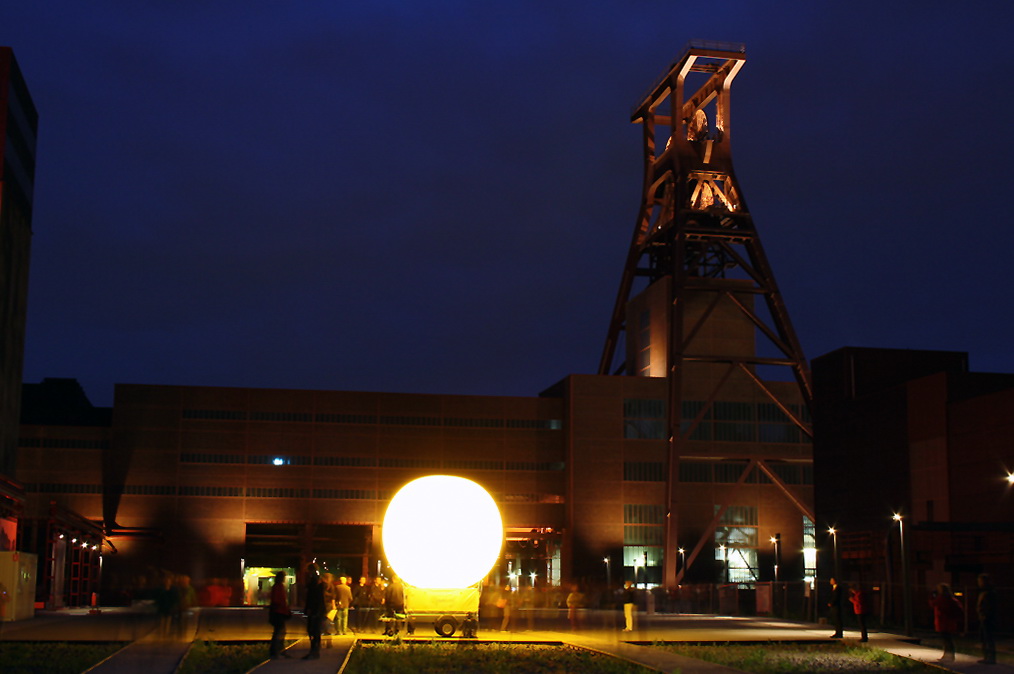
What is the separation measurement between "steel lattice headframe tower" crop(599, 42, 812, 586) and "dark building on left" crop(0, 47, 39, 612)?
1445 inches

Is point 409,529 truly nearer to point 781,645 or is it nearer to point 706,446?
point 781,645

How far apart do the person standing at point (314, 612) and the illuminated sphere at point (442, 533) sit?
4.43 m

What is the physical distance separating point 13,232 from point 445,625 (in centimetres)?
3773

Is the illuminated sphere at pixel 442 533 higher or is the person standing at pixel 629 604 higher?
the illuminated sphere at pixel 442 533

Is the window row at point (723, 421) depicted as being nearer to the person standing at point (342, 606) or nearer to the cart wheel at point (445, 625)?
the person standing at point (342, 606)

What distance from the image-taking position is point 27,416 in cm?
9600

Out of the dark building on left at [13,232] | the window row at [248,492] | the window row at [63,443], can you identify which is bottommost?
the window row at [248,492]

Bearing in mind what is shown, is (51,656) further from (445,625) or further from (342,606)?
(445,625)

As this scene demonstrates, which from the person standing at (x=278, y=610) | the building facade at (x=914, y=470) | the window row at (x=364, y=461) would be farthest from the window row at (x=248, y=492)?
the person standing at (x=278, y=610)

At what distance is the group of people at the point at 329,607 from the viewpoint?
75.4 feet

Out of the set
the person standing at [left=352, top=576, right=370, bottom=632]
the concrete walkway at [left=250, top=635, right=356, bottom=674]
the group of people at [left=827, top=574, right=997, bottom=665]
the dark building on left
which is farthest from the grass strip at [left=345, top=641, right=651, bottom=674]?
the dark building on left

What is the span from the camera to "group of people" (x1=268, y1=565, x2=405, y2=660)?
22969mm

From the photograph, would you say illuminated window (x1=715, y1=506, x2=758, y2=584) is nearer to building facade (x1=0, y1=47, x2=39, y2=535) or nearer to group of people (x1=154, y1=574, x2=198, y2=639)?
building facade (x1=0, y1=47, x2=39, y2=535)

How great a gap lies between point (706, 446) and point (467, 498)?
56.1 metres
